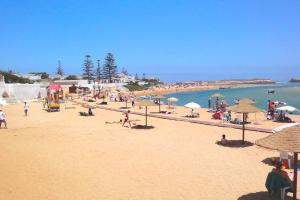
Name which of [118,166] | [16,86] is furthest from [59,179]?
[16,86]

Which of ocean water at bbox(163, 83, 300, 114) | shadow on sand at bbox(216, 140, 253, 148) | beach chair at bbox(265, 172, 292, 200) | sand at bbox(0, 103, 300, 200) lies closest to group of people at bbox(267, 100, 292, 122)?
sand at bbox(0, 103, 300, 200)

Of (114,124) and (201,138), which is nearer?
(201,138)

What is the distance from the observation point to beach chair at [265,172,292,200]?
23.2 feet

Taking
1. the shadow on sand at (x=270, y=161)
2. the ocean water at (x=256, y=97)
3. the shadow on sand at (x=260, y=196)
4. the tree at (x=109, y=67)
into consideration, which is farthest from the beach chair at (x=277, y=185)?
the tree at (x=109, y=67)

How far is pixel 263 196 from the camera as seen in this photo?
739 cm

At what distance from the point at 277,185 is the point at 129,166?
4.51m

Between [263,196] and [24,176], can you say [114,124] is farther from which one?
[263,196]

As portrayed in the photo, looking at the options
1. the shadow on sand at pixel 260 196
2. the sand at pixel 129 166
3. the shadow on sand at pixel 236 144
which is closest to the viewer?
the shadow on sand at pixel 260 196

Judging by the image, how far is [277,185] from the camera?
7184 mm

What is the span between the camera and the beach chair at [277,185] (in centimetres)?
706

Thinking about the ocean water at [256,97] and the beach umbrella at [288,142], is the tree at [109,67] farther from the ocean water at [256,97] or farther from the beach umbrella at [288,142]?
the beach umbrella at [288,142]

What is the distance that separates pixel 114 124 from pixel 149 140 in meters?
5.62

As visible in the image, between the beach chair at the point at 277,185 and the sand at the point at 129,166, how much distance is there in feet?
1.35

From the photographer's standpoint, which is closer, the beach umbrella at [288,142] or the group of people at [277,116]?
the beach umbrella at [288,142]
